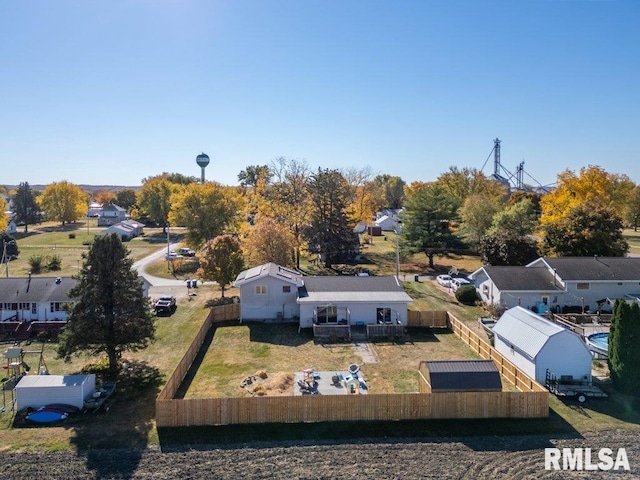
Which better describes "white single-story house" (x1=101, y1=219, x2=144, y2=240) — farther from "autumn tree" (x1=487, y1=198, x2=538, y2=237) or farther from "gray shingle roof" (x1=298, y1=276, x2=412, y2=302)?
"autumn tree" (x1=487, y1=198, x2=538, y2=237)

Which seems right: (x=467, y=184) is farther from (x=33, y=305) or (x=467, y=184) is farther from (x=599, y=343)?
(x=33, y=305)

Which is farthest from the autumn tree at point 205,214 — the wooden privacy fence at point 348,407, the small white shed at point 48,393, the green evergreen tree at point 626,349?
the green evergreen tree at point 626,349

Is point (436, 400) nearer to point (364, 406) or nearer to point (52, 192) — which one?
point (364, 406)

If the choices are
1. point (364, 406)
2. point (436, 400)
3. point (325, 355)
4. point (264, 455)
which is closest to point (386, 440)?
point (364, 406)

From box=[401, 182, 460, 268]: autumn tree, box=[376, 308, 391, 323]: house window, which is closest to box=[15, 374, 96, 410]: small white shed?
box=[376, 308, 391, 323]: house window

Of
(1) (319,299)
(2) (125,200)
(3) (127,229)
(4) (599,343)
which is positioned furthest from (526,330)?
(2) (125,200)

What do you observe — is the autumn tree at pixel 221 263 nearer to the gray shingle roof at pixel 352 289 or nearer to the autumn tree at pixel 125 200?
the gray shingle roof at pixel 352 289
